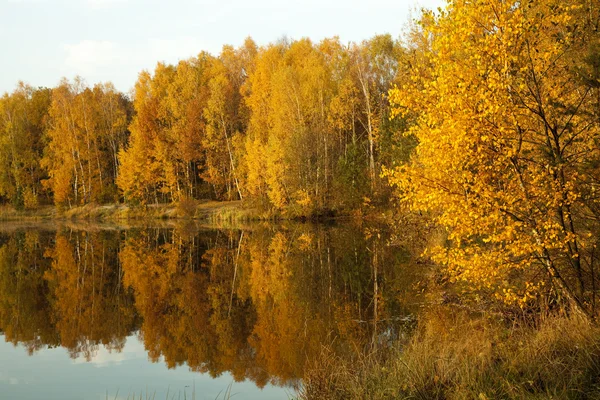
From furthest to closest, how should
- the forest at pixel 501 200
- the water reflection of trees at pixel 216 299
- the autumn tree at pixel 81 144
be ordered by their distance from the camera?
1. the autumn tree at pixel 81 144
2. the water reflection of trees at pixel 216 299
3. the forest at pixel 501 200

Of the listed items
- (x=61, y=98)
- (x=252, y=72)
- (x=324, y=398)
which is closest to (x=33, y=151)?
(x=61, y=98)

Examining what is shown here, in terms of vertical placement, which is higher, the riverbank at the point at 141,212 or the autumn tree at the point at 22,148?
the autumn tree at the point at 22,148

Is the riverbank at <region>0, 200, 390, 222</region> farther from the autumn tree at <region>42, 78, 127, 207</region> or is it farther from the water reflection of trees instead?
the water reflection of trees

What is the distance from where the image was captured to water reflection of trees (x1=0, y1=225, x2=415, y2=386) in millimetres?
10469

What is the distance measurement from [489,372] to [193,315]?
8.90 m

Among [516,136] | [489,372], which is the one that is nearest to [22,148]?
[516,136]

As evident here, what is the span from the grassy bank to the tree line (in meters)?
16.8

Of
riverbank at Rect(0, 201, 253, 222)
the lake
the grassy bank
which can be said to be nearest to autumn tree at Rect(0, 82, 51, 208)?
riverbank at Rect(0, 201, 253, 222)

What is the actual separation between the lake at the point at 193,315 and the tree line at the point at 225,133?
338 inches

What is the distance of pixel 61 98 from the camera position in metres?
57.2

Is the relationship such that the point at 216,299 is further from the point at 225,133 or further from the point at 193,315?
the point at 225,133

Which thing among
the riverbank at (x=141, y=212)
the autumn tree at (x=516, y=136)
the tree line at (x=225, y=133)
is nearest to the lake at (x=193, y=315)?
the autumn tree at (x=516, y=136)

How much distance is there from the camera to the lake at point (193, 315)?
909 centimetres

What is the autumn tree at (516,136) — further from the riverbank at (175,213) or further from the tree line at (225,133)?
the riverbank at (175,213)
